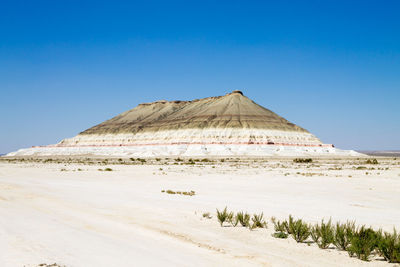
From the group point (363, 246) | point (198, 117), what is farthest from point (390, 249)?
point (198, 117)

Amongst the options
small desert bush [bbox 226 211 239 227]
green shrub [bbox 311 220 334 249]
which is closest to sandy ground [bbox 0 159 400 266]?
green shrub [bbox 311 220 334 249]

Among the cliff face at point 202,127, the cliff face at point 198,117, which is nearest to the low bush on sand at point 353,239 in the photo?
the cliff face at point 202,127

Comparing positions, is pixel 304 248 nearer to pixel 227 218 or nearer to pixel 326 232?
pixel 326 232

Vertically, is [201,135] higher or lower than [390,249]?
higher

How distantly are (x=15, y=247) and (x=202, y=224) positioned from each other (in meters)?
4.87

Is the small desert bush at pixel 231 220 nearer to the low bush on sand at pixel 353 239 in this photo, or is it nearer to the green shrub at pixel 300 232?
the low bush on sand at pixel 353 239

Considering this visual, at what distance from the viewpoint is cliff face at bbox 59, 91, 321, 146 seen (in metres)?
122

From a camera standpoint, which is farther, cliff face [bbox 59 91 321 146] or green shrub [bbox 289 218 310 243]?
cliff face [bbox 59 91 321 146]

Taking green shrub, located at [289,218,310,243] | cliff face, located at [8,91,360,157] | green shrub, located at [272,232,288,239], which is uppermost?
cliff face, located at [8,91,360,157]

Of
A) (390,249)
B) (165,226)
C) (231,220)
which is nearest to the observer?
(390,249)

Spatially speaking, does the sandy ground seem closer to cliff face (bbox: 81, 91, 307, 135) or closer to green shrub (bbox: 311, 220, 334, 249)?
green shrub (bbox: 311, 220, 334, 249)

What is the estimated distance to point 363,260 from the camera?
23.5 ft

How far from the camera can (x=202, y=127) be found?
128 meters

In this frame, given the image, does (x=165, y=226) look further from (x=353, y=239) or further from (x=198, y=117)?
(x=198, y=117)
